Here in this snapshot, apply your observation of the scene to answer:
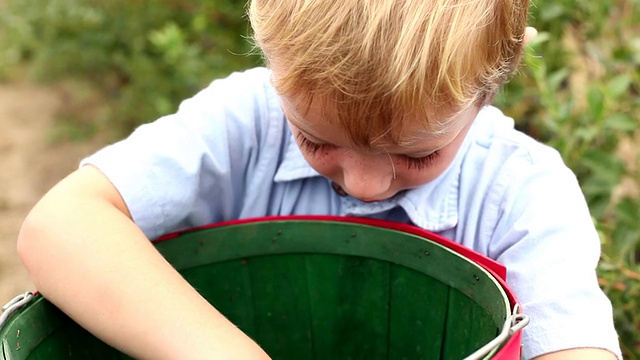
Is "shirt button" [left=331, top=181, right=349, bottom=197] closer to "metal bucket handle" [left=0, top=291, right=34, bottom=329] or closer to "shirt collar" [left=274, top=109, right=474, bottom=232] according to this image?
"shirt collar" [left=274, top=109, right=474, bottom=232]

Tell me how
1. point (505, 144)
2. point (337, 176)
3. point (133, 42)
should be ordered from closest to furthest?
1. point (337, 176)
2. point (505, 144)
3. point (133, 42)

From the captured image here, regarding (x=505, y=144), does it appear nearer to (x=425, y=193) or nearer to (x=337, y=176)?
(x=425, y=193)

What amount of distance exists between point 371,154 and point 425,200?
0.75 ft

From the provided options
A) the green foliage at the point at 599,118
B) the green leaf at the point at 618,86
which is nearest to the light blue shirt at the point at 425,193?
the green foliage at the point at 599,118

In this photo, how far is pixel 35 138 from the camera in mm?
2934

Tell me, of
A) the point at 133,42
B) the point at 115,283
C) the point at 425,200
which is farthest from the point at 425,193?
the point at 133,42

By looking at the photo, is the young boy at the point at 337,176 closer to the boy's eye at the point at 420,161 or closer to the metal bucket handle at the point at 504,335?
the boy's eye at the point at 420,161

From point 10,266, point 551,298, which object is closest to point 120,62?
point 10,266

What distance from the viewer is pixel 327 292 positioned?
1306 millimetres

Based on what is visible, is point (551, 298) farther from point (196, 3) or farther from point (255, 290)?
point (196, 3)

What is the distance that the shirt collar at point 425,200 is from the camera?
126cm

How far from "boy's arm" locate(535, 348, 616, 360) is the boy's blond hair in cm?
33

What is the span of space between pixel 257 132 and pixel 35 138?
5.95 ft

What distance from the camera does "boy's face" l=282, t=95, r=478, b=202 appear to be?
1.03 m
